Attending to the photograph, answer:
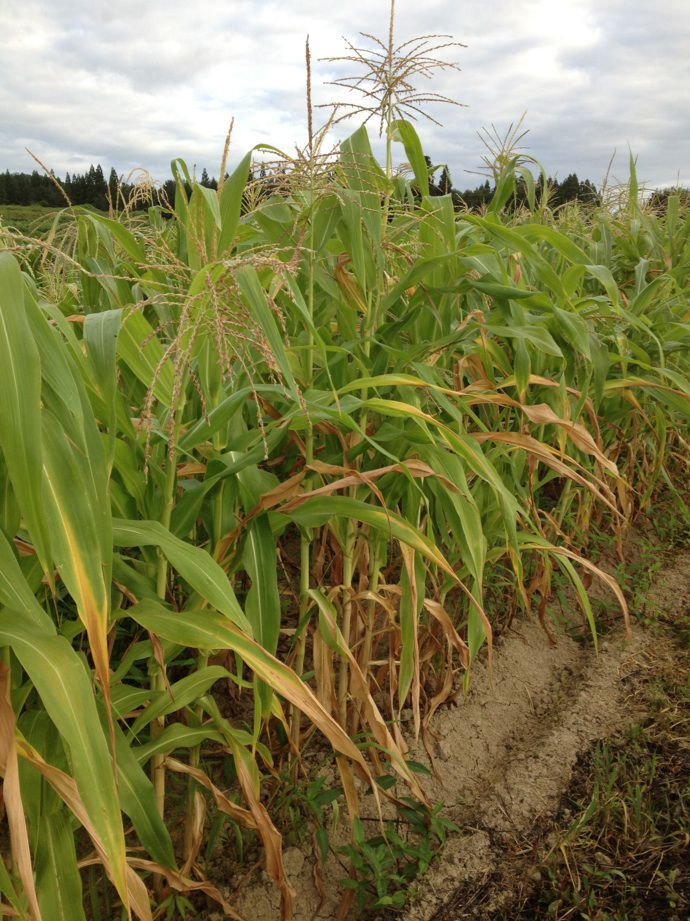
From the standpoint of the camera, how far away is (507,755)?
6.64 feet

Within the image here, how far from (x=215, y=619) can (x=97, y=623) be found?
0.83 ft

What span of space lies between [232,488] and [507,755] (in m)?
1.26

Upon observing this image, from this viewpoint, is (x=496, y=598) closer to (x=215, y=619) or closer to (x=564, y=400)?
(x=564, y=400)

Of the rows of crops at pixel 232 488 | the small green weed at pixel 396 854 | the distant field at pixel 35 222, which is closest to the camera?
the rows of crops at pixel 232 488

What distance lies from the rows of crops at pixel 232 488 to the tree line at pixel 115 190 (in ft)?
0.48

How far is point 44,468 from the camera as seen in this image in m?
0.87

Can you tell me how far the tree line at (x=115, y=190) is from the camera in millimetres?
2101

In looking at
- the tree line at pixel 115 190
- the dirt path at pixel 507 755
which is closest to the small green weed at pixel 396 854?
the dirt path at pixel 507 755

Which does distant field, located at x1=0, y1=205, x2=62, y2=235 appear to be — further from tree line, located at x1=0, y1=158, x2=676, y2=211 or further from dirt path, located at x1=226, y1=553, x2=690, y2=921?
dirt path, located at x1=226, y1=553, x2=690, y2=921

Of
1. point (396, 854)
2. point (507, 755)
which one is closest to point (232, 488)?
point (396, 854)

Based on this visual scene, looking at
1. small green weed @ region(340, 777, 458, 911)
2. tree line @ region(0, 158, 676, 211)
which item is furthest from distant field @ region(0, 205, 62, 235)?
small green weed @ region(340, 777, 458, 911)

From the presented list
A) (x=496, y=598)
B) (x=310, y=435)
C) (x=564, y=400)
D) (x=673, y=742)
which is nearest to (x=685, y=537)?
(x=496, y=598)

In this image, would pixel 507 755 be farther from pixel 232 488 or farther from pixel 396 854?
pixel 232 488

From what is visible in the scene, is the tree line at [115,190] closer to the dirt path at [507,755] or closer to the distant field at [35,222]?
the distant field at [35,222]
